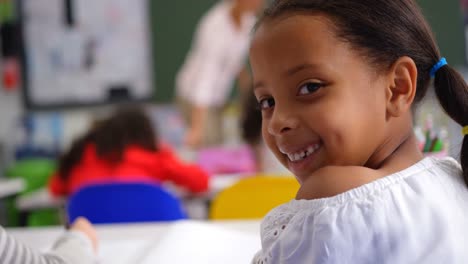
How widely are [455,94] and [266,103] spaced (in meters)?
0.20

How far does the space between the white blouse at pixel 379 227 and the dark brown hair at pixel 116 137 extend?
6.30 ft

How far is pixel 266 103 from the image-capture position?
558 millimetres

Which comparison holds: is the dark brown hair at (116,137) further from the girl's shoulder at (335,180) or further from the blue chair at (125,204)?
the girl's shoulder at (335,180)

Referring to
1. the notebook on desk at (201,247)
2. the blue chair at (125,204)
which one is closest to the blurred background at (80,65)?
the blue chair at (125,204)

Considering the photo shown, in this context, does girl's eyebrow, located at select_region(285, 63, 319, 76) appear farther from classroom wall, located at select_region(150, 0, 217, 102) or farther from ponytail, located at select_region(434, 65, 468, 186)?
classroom wall, located at select_region(150, 0, 217, 102)

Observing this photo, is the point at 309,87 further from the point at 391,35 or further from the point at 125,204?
the point at 125,204

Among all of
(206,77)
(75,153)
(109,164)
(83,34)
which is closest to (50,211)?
(75,153)

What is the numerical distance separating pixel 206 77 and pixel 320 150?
2.96 metres

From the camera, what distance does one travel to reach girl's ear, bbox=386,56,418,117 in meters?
0.52

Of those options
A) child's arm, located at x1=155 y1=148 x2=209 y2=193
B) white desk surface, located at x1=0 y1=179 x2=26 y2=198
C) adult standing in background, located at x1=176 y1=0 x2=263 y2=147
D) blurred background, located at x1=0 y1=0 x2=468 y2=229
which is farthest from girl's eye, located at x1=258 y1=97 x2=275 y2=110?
blurred background, located at x1=0 y1=0 x2=468 y2=229

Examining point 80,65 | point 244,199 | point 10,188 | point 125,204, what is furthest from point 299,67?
point 80,65

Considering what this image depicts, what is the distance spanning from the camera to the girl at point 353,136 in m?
0.45

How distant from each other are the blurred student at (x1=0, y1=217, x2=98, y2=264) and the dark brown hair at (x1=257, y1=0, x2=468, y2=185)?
1.37 feet

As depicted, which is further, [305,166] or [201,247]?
[201,247]
